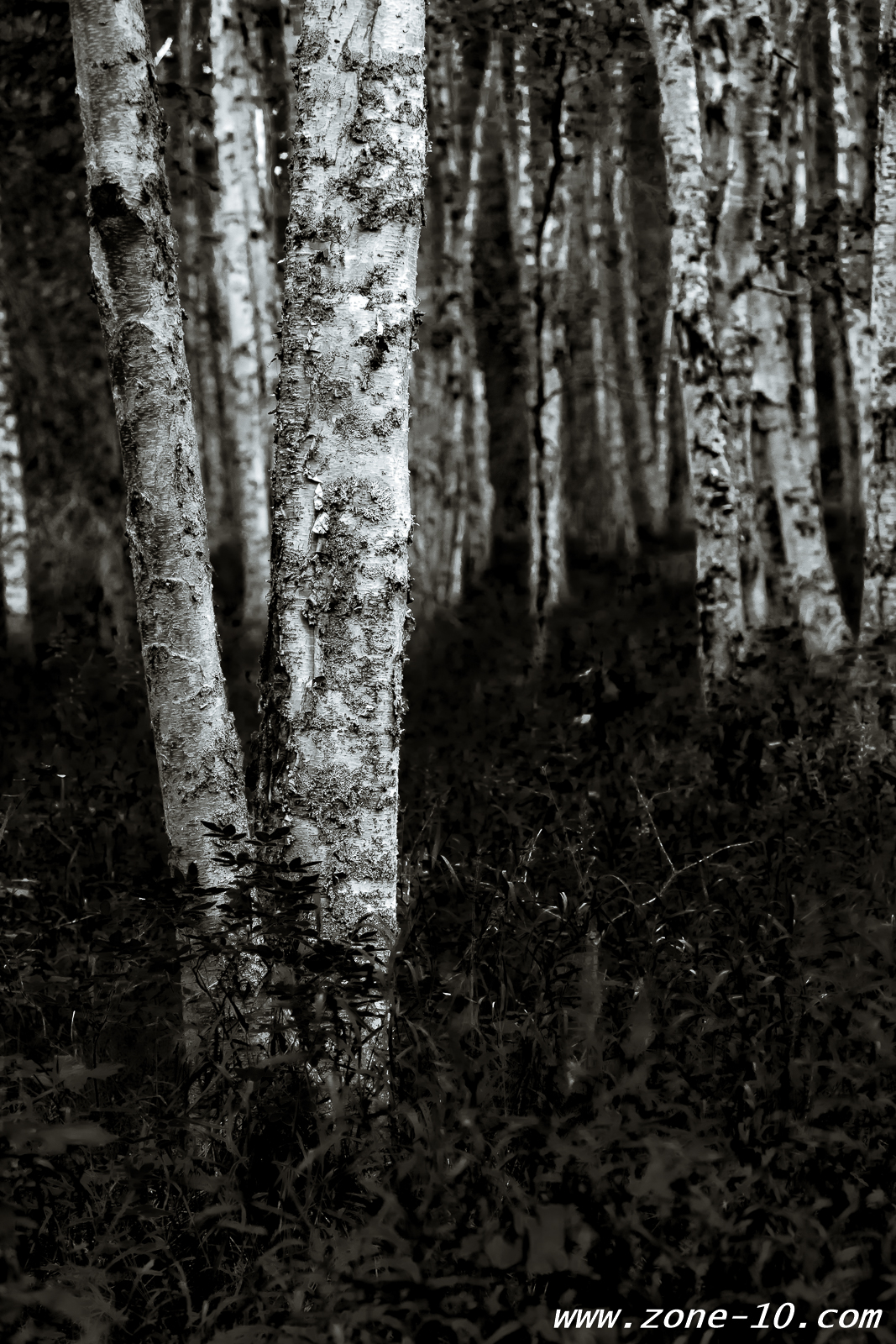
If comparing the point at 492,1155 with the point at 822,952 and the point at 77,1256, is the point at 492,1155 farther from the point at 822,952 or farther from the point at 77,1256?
the point at 822,952

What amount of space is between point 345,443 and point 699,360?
5041 millimetres

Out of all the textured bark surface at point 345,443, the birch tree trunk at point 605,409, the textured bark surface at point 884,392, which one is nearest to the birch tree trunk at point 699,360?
the textured bark surface at point 884,392

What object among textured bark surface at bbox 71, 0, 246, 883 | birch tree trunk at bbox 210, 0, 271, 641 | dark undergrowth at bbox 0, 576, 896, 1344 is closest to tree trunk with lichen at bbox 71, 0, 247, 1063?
textured bark surface at bbox 71, 0, 246, 883

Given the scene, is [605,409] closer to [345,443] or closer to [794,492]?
[794,492]

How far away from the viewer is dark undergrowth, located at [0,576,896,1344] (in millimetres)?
2303

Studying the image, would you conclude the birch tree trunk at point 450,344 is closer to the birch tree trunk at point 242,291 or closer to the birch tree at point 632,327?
the birch tree trunk at point 242,291

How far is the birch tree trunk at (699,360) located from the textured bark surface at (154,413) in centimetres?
434

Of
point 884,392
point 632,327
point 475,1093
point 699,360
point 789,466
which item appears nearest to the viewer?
point 475,1093

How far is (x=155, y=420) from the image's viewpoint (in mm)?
3469

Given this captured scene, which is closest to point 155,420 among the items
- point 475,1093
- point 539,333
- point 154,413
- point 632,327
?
point 154,413

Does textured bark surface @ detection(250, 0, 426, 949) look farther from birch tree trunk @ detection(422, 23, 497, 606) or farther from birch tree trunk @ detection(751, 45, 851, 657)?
birch tree trunk @ detection(422, 23, 497, 606)

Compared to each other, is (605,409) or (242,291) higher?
(605,409)

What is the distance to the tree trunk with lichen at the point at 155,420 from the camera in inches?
135

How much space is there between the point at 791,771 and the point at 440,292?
11.3 m
